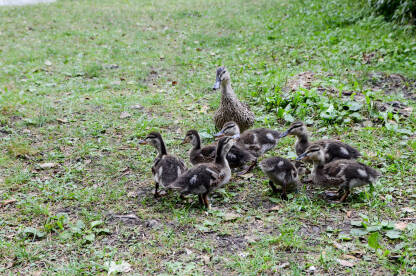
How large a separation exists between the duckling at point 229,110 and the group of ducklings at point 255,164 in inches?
15.9

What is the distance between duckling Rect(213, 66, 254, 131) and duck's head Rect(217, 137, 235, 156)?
1.17m

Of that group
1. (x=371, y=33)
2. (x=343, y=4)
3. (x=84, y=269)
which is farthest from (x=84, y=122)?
(x=343, y=4)

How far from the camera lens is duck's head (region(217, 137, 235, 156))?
4.61 m

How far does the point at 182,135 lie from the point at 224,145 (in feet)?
5.27

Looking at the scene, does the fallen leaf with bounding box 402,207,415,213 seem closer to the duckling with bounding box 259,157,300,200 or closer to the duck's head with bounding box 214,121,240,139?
the duckling with bounding box 259,157,300,200

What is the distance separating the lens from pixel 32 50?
1028 centimetres

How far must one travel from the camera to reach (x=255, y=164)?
5.13 meters

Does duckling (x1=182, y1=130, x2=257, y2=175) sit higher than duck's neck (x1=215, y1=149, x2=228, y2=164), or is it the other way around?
duck's neck (x1=215, y1=149, x2=228, y2=164)

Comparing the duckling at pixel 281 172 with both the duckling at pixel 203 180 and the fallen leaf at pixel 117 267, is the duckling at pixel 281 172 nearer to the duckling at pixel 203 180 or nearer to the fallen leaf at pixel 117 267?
the duckling at pixel 203 180

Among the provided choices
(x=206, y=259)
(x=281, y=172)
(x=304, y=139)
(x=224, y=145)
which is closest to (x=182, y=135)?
(x=224, y=145)

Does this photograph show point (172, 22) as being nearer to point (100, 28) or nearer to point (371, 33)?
point (100, 28)

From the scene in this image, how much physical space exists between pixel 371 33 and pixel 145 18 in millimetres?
7714

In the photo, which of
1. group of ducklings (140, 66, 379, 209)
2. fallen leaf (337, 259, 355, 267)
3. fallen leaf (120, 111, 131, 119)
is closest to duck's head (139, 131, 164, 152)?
group of ducklings (140, 66, 379, 209)

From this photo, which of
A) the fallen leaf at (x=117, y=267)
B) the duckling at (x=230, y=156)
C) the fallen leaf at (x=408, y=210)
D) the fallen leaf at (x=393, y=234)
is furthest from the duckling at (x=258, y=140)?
the fallen leaf at (x=117, y=267)
